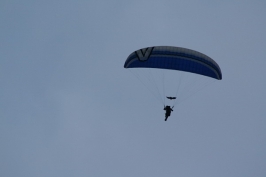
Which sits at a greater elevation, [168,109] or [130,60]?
[130,60]

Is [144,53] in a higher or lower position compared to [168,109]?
higher

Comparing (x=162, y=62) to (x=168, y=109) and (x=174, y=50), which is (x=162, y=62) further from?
(x=168, y=109)

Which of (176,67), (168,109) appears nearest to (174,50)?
(176,67)

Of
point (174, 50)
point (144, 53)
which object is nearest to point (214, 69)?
point (174, 50)

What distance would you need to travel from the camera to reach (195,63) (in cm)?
3212

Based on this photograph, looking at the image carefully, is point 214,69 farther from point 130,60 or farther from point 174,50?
point 130,60

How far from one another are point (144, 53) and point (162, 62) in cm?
178

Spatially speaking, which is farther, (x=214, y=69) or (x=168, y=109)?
(x=168, y=109)

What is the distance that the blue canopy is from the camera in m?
32.0

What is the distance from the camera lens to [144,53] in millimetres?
32688

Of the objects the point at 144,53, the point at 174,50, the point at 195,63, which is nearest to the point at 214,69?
the point at 195,63

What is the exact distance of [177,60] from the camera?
32125mm

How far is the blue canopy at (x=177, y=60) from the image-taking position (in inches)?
1261

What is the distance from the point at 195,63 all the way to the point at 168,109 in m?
5.53
